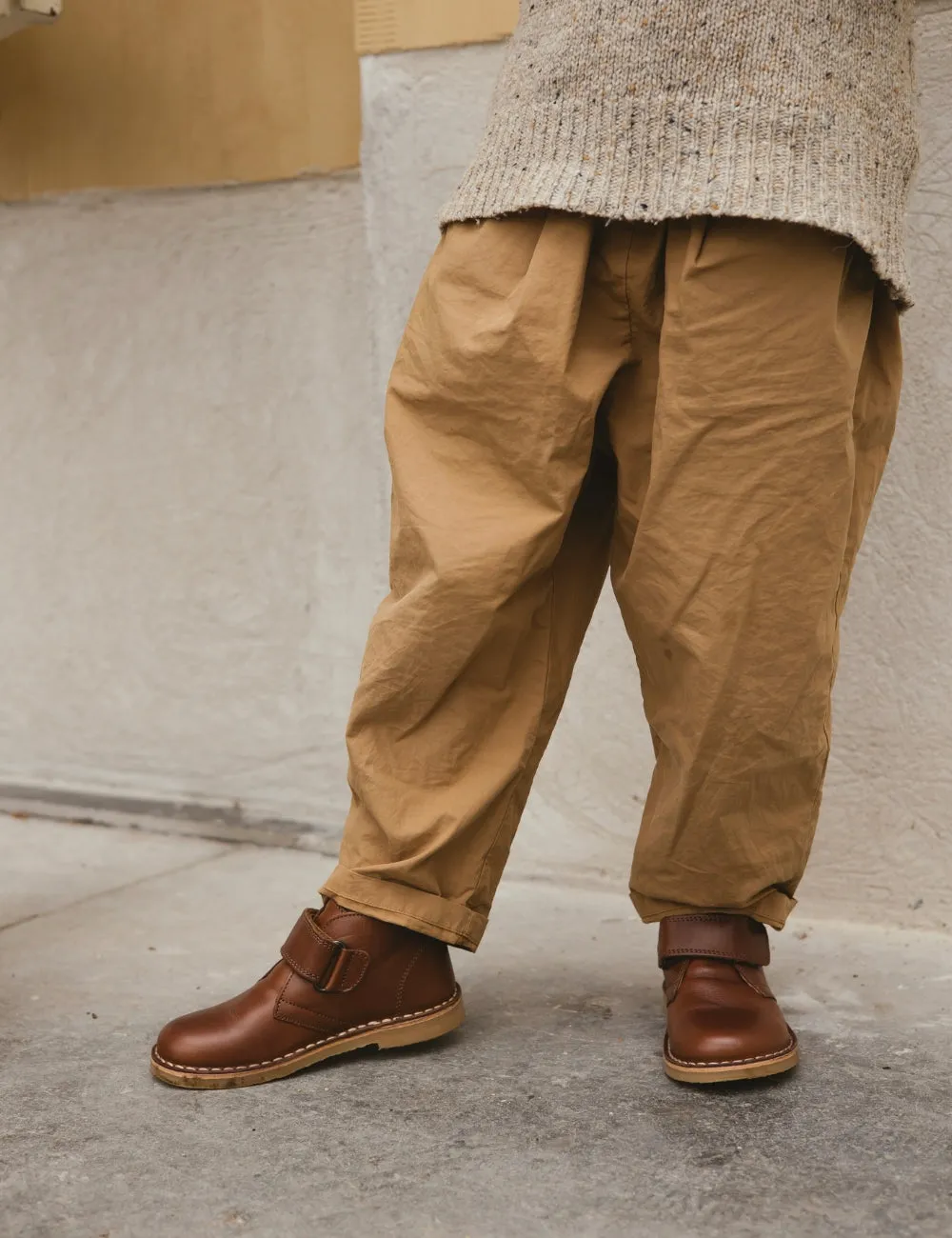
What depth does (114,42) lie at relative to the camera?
1.93m

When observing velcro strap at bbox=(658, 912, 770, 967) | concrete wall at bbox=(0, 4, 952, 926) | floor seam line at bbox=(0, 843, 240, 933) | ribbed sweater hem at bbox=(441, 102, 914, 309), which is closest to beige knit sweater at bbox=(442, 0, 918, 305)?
ribbed sweater hem at bbox=(441, 102, 914, 309)

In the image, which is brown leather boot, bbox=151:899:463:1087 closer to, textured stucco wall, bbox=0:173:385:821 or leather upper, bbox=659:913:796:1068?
leather upper, bbox=659:913:796:1068

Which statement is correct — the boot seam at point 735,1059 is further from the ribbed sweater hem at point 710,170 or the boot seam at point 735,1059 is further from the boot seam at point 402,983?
the ribbed sweater hem at point 710,170

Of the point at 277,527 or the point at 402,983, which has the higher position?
the point at 277,527

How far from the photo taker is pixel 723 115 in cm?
107

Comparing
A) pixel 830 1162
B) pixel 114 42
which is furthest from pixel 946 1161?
pixel 114 42

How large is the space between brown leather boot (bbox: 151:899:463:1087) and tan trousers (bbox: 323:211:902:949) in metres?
0.04

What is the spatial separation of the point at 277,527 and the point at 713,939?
0.98 m

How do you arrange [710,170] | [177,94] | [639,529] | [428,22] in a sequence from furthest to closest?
[177,94], [428,22], [639,529], [710,170]

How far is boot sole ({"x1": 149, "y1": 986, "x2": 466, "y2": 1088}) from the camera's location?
1.17 m

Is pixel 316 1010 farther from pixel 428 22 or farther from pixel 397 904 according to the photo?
pixel 428 22

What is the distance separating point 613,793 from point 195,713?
67cm

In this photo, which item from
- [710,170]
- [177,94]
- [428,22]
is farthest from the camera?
[177,94]

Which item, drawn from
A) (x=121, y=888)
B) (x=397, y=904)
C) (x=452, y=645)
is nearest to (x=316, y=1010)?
(x=397, y=904)
